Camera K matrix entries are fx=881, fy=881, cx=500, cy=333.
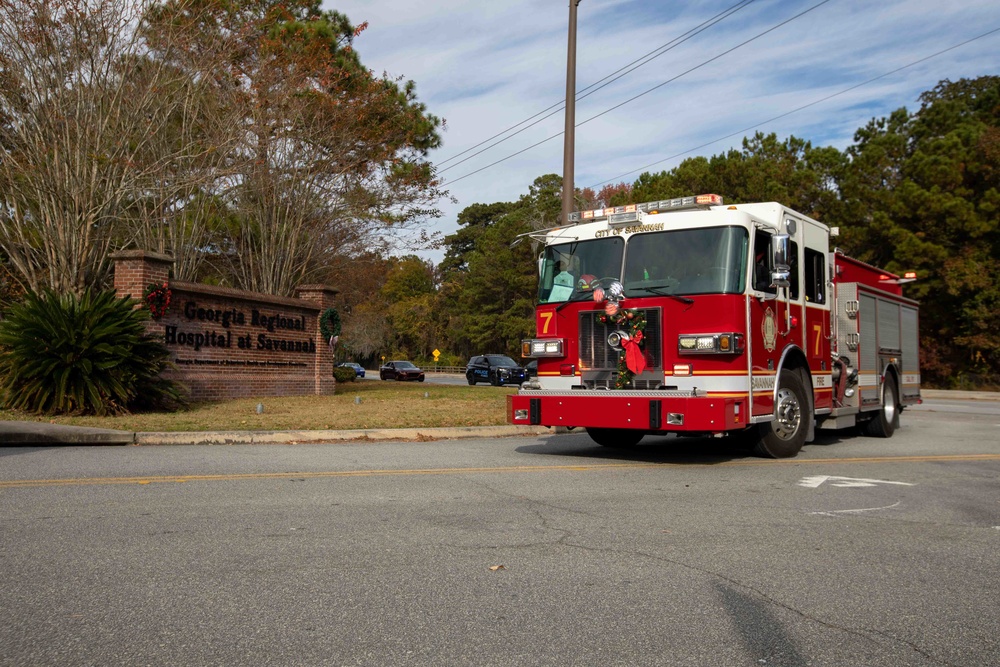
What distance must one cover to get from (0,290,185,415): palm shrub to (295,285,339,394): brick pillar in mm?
7744

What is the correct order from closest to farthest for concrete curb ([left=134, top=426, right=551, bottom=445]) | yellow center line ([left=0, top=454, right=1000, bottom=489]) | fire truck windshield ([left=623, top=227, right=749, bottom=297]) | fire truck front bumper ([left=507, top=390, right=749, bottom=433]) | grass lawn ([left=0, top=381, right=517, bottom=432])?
yellow center line ([left=0, top=454, right=1000, bottom=489]), fire truck front bumper ([left=507, top=390, right=749, bottom=433]), fire truck windshield ([left=623, top=227, right=749, bottom=297]), concrete curb ([left=134, top=426, right=551, bottom=445]), grass lawn ([left=0, top=381, right=517, bottom=432])

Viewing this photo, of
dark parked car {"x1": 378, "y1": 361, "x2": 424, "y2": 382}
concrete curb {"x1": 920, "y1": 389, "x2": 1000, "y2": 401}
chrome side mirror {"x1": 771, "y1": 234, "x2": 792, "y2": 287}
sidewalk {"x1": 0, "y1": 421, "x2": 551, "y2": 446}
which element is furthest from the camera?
dark parked car {"x1": 378, "y1": 361, "x2": 424, "y2": 382}

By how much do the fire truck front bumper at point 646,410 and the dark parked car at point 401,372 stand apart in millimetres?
37023

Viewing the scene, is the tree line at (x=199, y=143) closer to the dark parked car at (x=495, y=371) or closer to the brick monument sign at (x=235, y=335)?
the brick monument sign at (x=235, y=335)

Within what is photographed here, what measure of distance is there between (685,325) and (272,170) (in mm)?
15473

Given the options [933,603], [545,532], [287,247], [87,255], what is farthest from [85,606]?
[287,247]

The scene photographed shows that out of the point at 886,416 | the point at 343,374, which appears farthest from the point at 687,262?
the point at 343,374

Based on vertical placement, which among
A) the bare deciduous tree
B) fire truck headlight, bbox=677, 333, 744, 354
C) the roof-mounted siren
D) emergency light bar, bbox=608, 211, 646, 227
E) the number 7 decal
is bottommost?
fire truck headlight, bbox=677, 333, 744, 354

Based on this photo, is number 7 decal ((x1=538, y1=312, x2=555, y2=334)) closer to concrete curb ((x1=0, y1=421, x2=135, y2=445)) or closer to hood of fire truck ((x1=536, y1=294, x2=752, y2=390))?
hood of fire truck ((x1=536, y1=294, x2=752, y2=390))

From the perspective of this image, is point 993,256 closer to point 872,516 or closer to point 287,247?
point 287,247

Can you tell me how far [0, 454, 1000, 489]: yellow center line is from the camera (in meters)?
8.17

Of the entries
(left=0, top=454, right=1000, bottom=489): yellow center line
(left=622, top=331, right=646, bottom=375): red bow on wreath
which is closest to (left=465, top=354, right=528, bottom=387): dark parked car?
(left=0, top=454, right=1000, bottom=489): yellow center line

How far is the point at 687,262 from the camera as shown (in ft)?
33.1

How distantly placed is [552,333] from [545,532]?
192 inches
